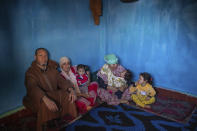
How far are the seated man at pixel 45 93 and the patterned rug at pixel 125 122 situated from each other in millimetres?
283

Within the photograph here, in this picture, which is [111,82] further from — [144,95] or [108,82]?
[144,95]

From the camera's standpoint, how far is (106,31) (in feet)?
15.3

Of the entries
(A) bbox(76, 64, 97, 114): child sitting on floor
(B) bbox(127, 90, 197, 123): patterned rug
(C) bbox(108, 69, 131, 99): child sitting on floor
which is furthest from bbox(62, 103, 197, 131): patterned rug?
(C) bbox(108, 69, 131, 99): child sitting on floor

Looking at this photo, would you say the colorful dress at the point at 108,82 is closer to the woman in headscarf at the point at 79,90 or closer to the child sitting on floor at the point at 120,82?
the child sitting on floor at the point at 120,82

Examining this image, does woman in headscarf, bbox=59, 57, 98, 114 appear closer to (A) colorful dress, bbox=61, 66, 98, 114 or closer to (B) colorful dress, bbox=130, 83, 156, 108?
(A) colorful dress, bbox=61, 66, 98, 114

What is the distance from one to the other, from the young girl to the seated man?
1.39 m

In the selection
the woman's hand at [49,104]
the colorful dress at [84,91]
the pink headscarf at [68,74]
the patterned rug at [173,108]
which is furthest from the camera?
the pink headscarf at [68,74]

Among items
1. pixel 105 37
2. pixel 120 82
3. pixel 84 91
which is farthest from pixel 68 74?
pixel 105 37

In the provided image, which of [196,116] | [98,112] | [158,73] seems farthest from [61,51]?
[196,116]

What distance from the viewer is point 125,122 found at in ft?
8.88

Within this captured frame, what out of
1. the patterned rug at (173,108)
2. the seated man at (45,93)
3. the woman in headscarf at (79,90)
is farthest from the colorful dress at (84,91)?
the patterned rug at (173,108)

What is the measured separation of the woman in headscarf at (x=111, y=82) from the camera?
11.4 feet

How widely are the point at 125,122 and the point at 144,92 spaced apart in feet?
2.76

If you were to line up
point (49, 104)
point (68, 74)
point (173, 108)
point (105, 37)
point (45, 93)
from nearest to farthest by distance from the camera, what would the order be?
point (49, 104)
point (45, 93)
point (173, 108)
point (68, 74)
point (105, 37)
